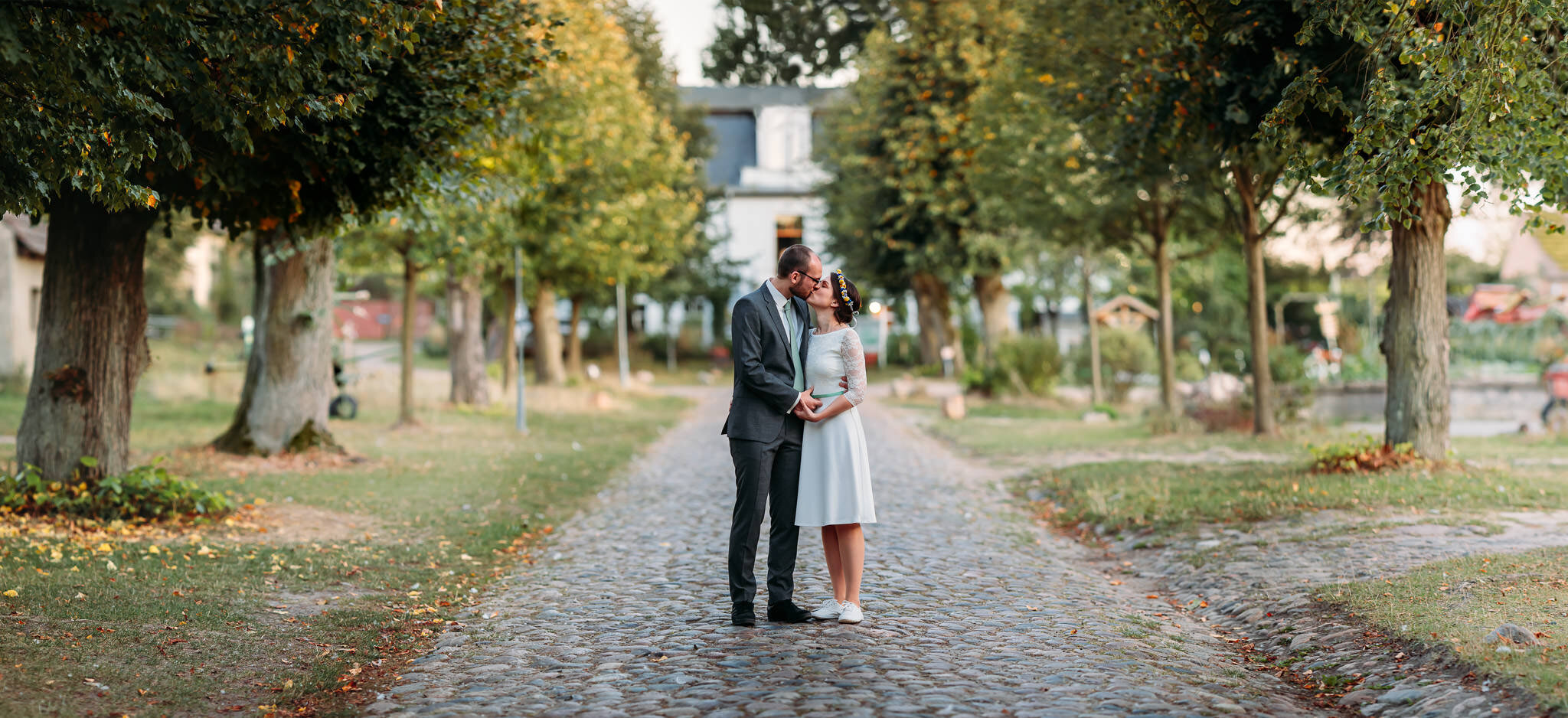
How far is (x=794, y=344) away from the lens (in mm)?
7543

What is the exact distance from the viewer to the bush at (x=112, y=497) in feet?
34.1

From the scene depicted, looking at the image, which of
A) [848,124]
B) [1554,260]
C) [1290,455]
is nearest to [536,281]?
[848,124]

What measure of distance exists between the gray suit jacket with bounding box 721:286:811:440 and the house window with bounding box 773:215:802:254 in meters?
56.4

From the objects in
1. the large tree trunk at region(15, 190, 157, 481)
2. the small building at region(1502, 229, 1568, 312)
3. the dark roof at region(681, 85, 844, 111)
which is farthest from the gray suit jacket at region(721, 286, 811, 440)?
the dark roof at region(681, 85, 844, 111)

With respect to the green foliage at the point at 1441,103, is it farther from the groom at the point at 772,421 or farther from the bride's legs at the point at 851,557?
the bride's legs at the point at 851,557

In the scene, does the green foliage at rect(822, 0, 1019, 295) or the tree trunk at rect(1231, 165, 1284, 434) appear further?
the green foliage at rect(822, 0, 1019, 295)

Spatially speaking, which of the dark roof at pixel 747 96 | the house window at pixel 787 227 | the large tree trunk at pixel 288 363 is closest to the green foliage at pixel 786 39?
the dark roof at pixel 747 96

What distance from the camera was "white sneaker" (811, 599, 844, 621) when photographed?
759 centimetres

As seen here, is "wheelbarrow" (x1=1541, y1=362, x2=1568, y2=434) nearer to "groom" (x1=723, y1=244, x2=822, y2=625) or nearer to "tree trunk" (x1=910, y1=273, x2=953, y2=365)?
"groom" (x1=723, y1=244, x2=822, y2=625)

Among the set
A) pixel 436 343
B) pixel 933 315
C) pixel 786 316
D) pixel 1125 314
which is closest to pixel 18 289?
pixel 1125 314

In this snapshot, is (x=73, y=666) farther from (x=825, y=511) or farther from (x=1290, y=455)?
(x=1290, y=455)

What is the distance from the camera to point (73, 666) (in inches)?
241

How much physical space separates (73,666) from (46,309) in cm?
A: 586

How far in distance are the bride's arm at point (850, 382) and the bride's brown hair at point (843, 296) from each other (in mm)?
108
